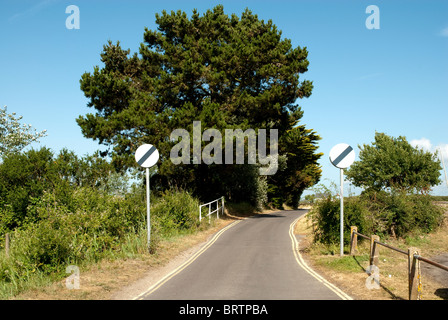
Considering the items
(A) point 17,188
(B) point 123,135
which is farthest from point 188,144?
(A) point 17,188

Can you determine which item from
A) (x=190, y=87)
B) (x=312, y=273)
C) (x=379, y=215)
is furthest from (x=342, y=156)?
(x=190, y=87)

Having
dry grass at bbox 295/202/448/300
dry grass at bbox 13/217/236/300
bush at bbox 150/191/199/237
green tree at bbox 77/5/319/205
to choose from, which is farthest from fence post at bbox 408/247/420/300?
green tree at bbox 77/5/319/205

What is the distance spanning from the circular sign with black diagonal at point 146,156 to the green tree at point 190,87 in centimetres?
1078

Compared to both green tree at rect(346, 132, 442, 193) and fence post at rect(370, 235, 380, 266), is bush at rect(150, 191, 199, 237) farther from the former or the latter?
green tree at rect(346, 132, 442, 193)

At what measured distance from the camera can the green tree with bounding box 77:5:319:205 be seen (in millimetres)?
24938

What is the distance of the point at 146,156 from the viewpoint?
12.9 meters

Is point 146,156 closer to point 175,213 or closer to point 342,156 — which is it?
point 342,156

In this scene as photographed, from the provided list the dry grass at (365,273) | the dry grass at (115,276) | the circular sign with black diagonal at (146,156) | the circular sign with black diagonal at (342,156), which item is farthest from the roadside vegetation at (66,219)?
the circular sign with black diagonal at (342,156)

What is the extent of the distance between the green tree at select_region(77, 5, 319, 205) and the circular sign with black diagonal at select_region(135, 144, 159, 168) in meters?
10.8

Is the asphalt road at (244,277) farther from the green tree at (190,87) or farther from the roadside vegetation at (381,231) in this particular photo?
the green tree at (190,87)

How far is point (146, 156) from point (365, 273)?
26.2 ft

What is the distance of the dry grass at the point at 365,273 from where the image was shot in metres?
8.67
